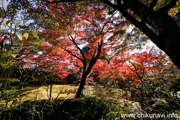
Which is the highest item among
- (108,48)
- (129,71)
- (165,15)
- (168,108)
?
(108,48)

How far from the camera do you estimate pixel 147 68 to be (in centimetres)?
717

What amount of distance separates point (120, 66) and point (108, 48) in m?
2.20

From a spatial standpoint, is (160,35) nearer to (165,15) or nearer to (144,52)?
(165,15)

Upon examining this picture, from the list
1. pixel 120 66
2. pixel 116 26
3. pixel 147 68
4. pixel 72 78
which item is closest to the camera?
pixel 116 26

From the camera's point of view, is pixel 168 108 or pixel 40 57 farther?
pixel 40 57

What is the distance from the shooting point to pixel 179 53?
1.46 metres

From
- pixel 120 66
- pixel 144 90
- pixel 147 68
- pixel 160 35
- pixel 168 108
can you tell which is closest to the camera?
pixel 160 35

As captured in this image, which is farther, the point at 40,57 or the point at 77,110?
the point at 40,57

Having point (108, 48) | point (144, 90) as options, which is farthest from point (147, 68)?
point (108, 48)

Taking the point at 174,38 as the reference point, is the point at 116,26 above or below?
above

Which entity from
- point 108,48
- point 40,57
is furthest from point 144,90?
point 40,57

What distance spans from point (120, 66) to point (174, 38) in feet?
22.5

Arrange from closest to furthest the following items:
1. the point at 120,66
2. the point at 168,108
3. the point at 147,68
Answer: the point at 168,108
the point at 147,68
the point at 120,66

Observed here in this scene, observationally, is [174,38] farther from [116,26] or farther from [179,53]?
[116,26]
